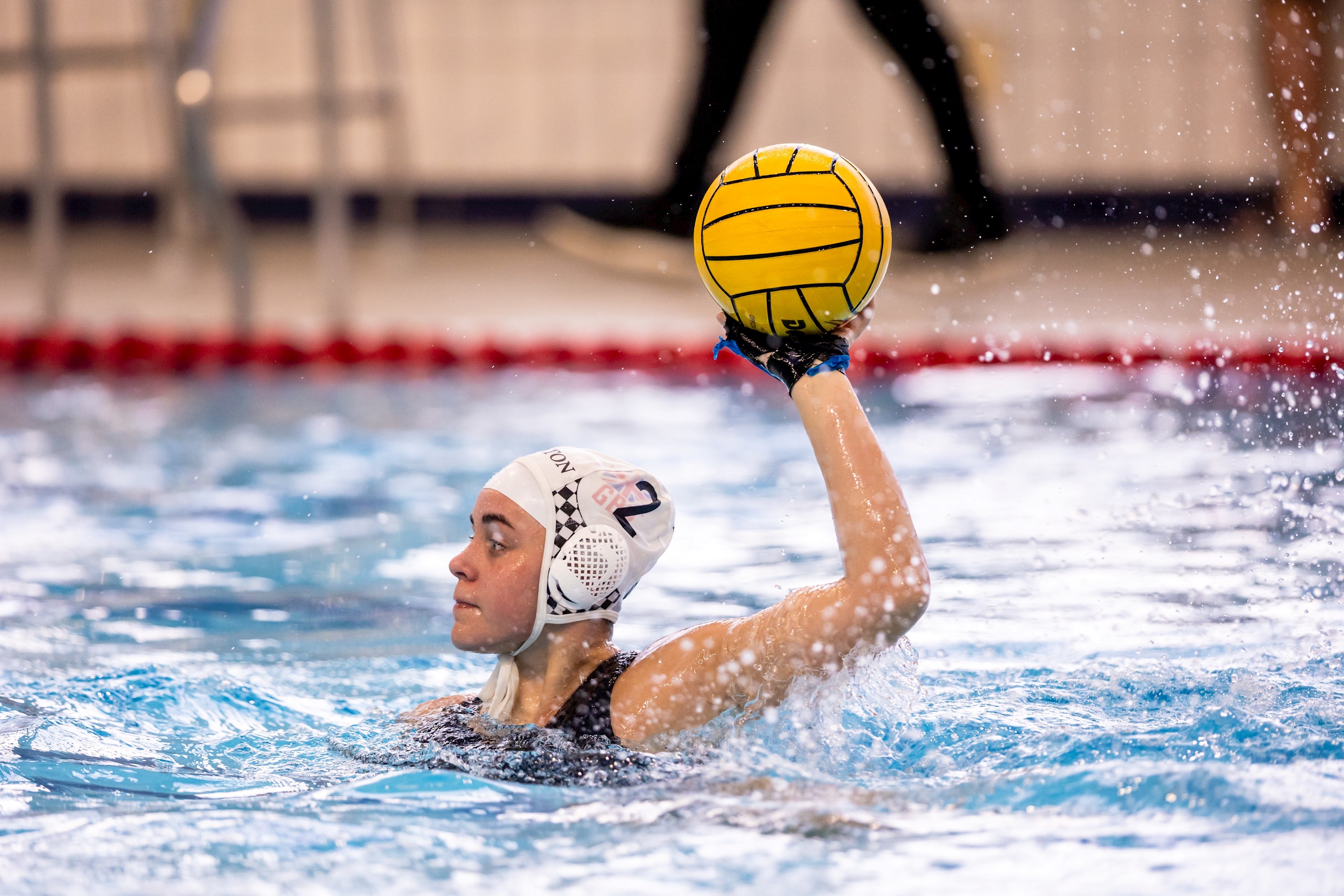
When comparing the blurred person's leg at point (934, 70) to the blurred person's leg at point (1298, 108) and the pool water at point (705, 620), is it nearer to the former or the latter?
the pool water at point (705, 620)

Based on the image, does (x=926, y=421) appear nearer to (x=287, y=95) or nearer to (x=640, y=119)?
(x=640, y=119)

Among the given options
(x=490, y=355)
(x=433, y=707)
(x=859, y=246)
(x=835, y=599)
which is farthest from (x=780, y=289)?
(x=490, y=355)

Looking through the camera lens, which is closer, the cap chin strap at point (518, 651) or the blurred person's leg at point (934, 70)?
the cap chin strap at point (518, 651)

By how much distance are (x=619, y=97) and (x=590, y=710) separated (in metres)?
10.5

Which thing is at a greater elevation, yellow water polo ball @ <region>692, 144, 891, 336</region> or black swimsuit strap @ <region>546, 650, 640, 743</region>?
yellow water polo ball @ <region>692, 144, 891, 336</region>

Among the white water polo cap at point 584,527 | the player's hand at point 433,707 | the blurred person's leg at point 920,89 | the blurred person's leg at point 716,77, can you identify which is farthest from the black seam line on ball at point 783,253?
the blurred person's leg at point 716,77

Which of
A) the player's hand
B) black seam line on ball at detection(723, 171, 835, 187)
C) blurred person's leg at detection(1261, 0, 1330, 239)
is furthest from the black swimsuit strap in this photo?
blurred person's leg at detection(1261, 0, 1330, 239)

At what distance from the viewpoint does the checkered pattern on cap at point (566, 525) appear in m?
2.24

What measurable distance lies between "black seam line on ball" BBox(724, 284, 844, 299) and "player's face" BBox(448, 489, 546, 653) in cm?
44

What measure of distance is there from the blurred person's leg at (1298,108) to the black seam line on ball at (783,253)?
8.22 m

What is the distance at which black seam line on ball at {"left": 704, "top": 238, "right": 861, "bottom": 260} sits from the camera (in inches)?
83.4

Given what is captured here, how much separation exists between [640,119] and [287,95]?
8.94 feet

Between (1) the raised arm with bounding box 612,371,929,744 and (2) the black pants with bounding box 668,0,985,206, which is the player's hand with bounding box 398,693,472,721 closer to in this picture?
(1) the raised arm with bounding box 612,371,929,744

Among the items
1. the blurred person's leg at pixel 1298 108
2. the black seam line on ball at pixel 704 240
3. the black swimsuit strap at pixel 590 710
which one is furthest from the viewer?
the blurred person's leg at pixel 1298 108
